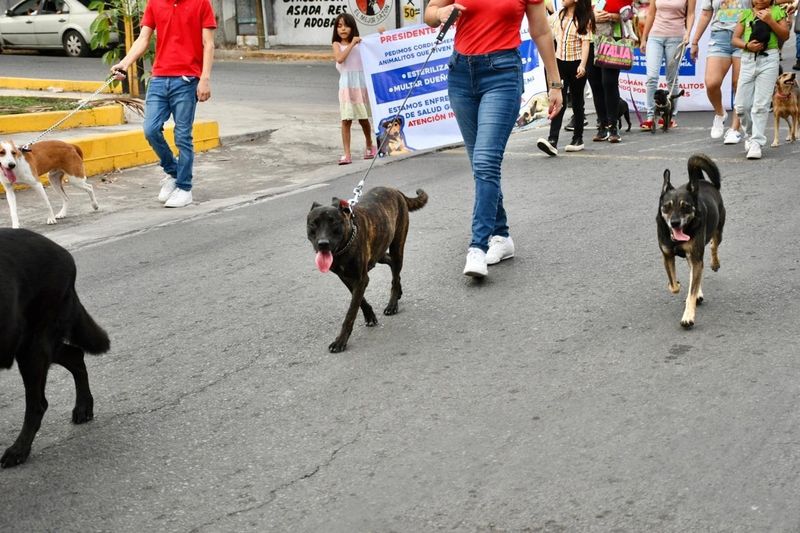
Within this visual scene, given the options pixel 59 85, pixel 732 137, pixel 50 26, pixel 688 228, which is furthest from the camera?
pixel 50 26

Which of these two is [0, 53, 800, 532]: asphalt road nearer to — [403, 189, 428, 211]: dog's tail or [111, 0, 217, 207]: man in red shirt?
Answer: [403, 189, 428, 211]: dog's tail

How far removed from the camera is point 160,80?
31.4 ft

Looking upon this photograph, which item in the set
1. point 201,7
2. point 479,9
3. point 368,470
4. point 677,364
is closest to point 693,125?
point 201,7

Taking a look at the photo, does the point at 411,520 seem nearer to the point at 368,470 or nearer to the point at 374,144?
the point at 368,470

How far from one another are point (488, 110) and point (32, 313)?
3290mm

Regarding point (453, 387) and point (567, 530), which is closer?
point (567, 530)

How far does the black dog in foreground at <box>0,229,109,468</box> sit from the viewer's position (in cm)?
401

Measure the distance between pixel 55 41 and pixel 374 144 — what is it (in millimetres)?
15696

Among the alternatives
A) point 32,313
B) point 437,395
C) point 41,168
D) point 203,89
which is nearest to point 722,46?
point 203,89

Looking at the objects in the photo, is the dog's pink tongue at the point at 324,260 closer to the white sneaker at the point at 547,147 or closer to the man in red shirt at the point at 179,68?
the man in red shirt at the point at 179,68

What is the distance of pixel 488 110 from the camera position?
6.53m

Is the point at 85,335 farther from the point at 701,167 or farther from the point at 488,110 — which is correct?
the point at 701,167

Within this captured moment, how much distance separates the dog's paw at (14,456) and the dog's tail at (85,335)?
506 millimetres

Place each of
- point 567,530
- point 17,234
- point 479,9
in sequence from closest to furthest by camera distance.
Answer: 1. point 567,530
2. point 17,234
3. point 479,9
